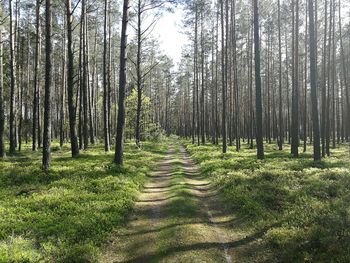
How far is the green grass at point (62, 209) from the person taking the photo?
7141mm

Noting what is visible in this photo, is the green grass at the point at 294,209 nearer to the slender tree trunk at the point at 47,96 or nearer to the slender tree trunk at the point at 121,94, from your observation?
the slender tree trunk at the point at 121,94

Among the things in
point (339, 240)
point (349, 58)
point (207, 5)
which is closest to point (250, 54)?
point (207, 5)

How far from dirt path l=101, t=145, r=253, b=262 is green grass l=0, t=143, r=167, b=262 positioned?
477mm

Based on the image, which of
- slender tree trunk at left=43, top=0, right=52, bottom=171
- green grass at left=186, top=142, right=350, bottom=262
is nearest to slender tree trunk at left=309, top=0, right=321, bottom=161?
green grass at left=186, top=142, right=350, bottom=262

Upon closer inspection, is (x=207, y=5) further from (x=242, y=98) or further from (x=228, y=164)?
(x=242, y=98)

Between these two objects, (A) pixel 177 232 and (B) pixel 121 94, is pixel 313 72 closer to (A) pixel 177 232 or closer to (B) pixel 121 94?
(B) pixel 121 94

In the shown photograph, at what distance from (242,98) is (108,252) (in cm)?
5832

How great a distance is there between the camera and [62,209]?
9781 mm

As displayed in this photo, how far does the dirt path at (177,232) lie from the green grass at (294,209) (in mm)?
681

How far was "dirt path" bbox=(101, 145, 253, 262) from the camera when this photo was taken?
7.30 metres

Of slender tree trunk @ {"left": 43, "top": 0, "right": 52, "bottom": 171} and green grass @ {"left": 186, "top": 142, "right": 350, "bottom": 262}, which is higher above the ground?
slender tree trunk @ {"left": 43, "top": 0, "right": 52, "bottom": 171}

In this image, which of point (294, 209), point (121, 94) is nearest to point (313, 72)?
point (121, 94)

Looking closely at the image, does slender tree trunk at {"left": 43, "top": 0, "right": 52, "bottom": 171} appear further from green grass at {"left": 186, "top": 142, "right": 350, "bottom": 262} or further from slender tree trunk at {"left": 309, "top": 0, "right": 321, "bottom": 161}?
slender tree trunk at {"left": 309, "top": 0, "right": 321, "bottom": 161}

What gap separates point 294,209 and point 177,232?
373cm
